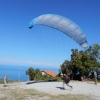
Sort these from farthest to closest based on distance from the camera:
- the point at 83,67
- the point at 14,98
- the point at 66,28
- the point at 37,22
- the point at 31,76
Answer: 1. the point at 31,76
2. the point at 83,67
3. the point at 66,28
4. the point at 37,22
5. the point at 14,98

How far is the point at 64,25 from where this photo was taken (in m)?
22.0

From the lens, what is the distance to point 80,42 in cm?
2323

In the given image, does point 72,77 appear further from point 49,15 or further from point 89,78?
point 49,15

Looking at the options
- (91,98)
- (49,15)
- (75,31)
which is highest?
(49,15)

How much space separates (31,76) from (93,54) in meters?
17.9

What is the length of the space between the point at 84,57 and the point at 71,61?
9.29 feet

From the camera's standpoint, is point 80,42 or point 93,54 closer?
point 80,42

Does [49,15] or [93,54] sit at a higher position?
[49,15]

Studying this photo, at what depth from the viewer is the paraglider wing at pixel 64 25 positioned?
2042cm

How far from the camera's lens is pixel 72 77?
107 ft

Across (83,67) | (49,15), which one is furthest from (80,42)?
(83,67)

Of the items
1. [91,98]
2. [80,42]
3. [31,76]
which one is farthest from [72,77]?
[91,98]

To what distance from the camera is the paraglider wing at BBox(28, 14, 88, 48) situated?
2042 centimetres

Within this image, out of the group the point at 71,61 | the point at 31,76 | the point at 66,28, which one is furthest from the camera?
the point at 31,76
